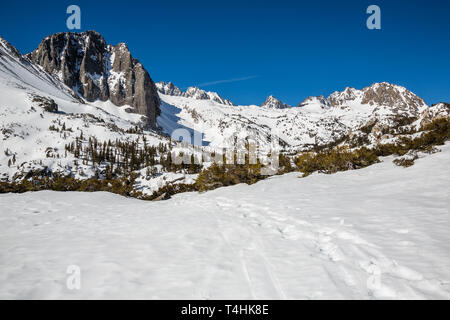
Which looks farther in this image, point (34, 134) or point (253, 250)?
point (34, 134)

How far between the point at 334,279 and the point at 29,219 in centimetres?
1078

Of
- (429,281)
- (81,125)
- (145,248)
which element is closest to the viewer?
(429,281)

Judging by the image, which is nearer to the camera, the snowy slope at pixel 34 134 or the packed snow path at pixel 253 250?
the packed snow path at pixel 253 250

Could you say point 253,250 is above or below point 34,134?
below

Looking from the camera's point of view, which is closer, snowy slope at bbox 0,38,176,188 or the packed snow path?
the packed snow path

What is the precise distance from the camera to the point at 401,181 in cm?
972

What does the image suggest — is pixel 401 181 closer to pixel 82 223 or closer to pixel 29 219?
pixel 82 223

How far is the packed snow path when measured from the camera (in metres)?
3.53

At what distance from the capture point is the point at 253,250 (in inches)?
197

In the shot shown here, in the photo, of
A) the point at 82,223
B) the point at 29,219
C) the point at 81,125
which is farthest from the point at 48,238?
the point at 81,125

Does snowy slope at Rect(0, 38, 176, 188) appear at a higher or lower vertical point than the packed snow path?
higher

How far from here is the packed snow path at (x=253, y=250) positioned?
139 inches

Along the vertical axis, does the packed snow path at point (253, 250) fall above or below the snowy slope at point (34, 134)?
below
